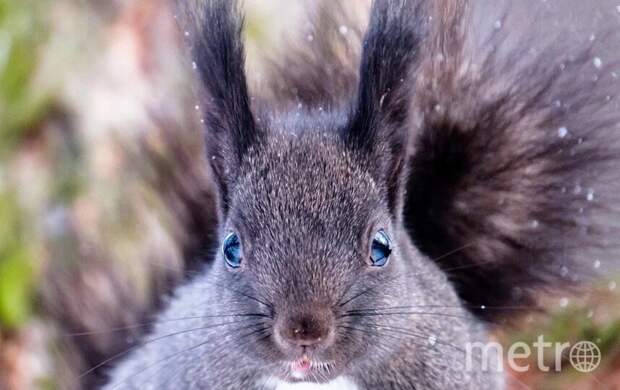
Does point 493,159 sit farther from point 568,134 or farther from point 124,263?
point 124,263

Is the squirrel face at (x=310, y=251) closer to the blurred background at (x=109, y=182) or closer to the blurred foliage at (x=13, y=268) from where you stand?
the blurred background at (x=109, y=182)

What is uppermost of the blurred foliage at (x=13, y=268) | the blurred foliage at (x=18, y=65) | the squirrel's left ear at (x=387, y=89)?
the blurred foliage at (x=18, y=65)

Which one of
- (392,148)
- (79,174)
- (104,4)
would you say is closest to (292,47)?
(392,148)

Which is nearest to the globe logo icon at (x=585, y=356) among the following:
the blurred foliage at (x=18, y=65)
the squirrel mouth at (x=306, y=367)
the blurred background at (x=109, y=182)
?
the blurred background at (x=109, y=182)

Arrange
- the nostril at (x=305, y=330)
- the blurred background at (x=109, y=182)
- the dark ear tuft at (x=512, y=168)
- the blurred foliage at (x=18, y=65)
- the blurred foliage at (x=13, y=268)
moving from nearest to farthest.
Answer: the nostril at (x=305, y=330), the dark ear tuft at (x=512, y=168), the blurred background at (x=109, y=182), the blurred foliage at (x=13, y=268), the blurred foliage at (x=18, y=65)

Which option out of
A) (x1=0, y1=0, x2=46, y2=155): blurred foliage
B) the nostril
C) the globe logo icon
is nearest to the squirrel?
the nostril

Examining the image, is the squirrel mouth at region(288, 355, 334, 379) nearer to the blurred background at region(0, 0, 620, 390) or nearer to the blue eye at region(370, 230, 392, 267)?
the blue eye at region(370, 230, 392, 267)
